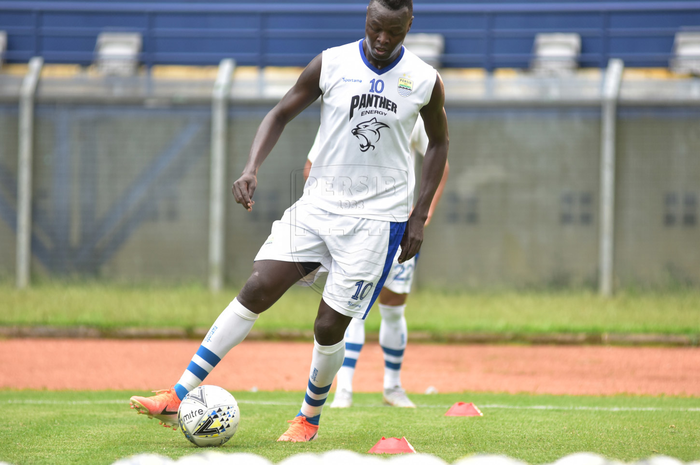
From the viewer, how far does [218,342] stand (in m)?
4.03

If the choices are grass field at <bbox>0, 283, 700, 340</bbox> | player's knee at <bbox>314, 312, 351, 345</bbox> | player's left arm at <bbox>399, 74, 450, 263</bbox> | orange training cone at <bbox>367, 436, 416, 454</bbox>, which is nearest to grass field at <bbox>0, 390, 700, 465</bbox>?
orange training cone at <bbox>367, 436, 416, 454</bbox>

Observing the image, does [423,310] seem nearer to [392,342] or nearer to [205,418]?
[392,342]

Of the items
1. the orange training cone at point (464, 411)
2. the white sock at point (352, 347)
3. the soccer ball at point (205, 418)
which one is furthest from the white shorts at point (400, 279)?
the soccer ball at point (205, 418)

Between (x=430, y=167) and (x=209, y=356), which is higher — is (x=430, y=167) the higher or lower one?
the higher one

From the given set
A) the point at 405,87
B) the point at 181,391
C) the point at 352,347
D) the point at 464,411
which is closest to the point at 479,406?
the point at 464,411

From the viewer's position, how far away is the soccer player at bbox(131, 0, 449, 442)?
13.1 feet

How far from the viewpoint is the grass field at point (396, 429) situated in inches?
153

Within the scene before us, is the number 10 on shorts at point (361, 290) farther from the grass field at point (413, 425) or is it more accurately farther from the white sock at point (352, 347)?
the white sock at point (352, 347)

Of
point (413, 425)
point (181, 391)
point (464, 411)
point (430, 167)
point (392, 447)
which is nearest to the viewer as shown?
point (392, 447)

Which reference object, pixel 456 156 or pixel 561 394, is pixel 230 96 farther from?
pixel 561 394

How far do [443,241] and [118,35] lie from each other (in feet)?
27.7

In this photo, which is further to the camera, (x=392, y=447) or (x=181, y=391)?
(x=181, y=391)

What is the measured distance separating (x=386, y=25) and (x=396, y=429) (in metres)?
2.20

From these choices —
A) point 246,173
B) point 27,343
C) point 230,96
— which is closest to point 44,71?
point 230,96
